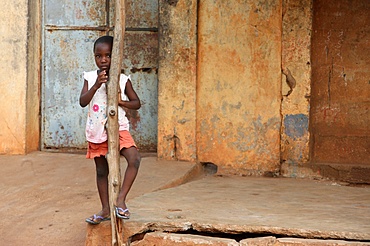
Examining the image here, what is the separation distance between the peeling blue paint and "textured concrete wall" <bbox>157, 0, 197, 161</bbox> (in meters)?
0.92

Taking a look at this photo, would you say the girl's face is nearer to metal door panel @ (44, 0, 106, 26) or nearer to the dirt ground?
the dirt ground

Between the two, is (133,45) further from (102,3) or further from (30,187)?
(30,187)

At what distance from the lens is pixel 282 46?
6.62 m

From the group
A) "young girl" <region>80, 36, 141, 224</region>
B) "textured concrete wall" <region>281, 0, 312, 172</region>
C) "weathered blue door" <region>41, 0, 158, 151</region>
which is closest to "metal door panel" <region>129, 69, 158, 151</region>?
"weathered blue door" <region>41, 0, 158, 151</region>

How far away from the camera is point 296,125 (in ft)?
21.8

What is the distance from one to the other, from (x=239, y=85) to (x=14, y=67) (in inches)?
90.6

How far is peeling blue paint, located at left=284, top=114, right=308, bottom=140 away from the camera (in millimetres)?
6633

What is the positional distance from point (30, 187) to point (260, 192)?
1.97 m

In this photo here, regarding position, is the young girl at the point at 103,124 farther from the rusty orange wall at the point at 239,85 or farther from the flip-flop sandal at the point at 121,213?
the rusty orange wall at the point at 239,85

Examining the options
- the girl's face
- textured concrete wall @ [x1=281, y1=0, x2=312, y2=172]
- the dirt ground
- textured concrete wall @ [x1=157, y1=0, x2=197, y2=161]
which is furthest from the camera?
textured concrete wall @ [x1=157, y1=0, x2=197, y2=161]

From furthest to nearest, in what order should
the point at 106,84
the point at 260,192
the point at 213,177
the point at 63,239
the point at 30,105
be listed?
the point at 30,105 < the point at 213,177 < the point at 260,192 < the point at 63,239 < the point at 106,84

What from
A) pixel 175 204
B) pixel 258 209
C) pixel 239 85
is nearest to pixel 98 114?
pixel 175 204

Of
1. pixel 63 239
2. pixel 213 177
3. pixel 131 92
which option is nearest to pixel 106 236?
pixel 63 239

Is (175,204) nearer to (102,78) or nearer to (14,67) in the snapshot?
(102,78)
